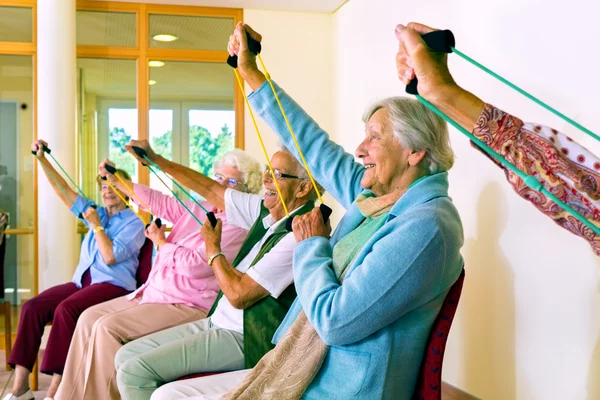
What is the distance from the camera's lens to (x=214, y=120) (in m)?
5.46

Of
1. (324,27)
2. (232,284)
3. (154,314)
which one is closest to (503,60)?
(232,284)

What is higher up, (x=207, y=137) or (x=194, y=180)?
(x=207, y=137)

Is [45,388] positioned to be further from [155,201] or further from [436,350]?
[436,350]

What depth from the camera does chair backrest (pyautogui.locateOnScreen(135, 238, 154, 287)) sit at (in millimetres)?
3879

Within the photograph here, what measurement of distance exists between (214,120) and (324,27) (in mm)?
1159

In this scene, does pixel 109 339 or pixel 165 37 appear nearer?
pixel 109 339

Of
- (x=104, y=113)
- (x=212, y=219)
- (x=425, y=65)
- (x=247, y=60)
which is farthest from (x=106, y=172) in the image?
(x=425, y=65)

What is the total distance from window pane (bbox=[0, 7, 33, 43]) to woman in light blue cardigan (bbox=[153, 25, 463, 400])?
152 inches

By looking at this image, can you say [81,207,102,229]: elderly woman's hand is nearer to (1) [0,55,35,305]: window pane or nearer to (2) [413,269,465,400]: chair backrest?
(1) [0,55,35,305]: window pane

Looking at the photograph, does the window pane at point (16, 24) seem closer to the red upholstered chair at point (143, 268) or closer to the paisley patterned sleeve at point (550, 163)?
the red upholstered chair at point (143, 268)

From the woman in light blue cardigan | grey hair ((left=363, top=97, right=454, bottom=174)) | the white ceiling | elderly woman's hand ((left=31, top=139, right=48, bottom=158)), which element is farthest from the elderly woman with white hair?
the white ceiling

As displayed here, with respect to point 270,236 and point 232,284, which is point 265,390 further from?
point 270,236

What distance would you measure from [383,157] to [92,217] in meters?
2.53

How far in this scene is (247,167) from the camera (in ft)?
11.0
